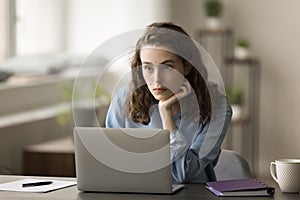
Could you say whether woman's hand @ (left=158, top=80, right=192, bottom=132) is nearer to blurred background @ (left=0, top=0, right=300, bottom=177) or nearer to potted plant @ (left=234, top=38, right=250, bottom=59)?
blurred background @ (left=0, top=0, right=300, bottom=177)

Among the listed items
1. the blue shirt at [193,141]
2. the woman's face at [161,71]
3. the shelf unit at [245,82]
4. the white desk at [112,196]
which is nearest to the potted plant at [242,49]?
the shelf unit at [245,82]

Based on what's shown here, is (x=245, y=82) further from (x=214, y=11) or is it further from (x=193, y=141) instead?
(x=193, y=141)

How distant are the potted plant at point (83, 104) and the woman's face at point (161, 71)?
8.0 inches

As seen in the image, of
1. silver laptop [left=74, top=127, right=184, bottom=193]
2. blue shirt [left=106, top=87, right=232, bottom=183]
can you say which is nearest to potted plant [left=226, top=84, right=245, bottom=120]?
blue shirt [left=106, top=87, right=232, bottom=183]

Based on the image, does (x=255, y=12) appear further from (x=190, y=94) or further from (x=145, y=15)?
(x=190, y=94)

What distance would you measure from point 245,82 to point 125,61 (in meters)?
1.75

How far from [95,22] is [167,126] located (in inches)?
131

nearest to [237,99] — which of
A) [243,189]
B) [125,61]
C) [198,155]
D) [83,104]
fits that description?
[125,61]

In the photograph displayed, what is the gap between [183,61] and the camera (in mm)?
2309

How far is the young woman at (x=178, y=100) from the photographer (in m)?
2.26

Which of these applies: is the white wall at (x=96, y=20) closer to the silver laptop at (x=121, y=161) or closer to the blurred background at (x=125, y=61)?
the blurred background at (x=125, y=61)

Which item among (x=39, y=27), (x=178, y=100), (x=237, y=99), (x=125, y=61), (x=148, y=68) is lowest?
(x=237, y=99)

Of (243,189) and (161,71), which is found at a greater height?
(161,71)

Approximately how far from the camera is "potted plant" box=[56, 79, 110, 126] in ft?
7.91
